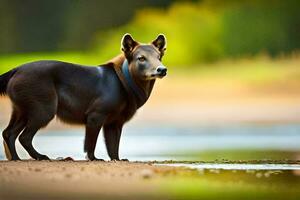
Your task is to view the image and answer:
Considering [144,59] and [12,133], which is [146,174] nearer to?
[144,59]

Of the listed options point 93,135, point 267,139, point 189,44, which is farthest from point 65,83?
point 189,44

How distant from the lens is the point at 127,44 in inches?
292

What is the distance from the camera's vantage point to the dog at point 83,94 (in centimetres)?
716

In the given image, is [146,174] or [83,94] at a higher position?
[83,94]

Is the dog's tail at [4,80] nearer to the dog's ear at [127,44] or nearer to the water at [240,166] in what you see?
the dog's ear at [127,44]

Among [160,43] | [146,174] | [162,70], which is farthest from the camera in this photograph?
[160,43]

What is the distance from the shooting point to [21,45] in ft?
46.1

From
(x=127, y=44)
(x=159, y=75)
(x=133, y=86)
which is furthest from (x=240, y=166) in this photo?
(x=127, y=44)

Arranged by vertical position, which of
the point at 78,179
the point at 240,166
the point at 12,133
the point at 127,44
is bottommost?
the point at 78,179

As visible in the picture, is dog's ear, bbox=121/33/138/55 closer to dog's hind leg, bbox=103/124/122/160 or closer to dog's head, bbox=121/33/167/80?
dog's head, bbox=121/33/167/80

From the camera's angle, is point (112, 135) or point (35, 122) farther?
point (112, 135)

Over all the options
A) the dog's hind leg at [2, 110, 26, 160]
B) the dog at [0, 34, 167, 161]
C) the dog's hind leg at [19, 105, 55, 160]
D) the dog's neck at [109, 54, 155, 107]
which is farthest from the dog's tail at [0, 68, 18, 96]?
the dog's neck at [109, 54, 155, 107]

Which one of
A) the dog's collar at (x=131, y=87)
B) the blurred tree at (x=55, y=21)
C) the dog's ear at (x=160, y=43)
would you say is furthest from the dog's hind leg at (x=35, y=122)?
the blurred tree at (x=55, y=21)

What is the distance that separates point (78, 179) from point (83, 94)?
1460 mm
